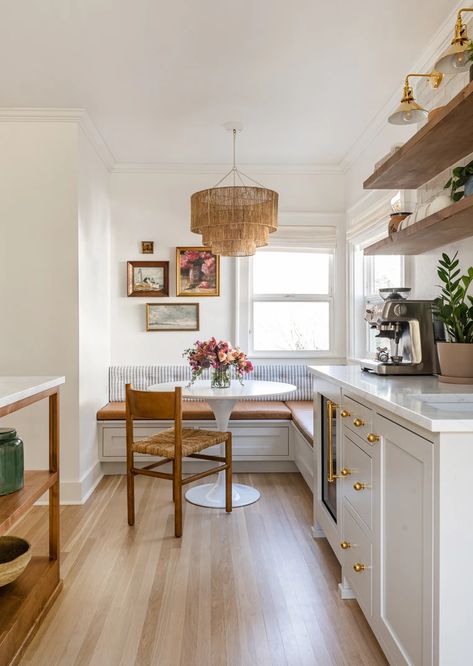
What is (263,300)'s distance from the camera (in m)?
4.49

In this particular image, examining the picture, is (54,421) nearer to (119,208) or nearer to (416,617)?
(416,617)

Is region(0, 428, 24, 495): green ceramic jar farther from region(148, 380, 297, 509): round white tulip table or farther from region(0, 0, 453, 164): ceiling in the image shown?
region(0, 0, 453, 164): ceiling

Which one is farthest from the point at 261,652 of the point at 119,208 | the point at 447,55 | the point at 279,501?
the point at 119,208

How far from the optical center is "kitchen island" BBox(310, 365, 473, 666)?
114 centimetres

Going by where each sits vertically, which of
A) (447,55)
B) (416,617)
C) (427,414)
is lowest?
(416,617)

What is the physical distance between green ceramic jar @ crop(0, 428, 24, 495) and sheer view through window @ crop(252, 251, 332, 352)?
2853mm

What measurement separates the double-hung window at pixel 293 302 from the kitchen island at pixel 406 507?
2.24m

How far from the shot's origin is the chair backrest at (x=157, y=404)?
2711mm

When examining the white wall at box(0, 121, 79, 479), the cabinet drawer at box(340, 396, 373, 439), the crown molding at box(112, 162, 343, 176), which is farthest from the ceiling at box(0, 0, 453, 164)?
the cabinet drawer at box(340, 396, 373, 439)

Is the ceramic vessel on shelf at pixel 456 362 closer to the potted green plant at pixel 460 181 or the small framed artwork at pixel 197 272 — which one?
the potted green plant at pixel 460 181

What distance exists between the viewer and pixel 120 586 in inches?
86.5

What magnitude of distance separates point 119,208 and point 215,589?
3259mm

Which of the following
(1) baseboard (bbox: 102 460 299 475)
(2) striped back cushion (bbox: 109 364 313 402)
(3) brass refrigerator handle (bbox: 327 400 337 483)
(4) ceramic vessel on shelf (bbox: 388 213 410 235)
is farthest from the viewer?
(2) striped back cushion (bbox: 109 364 313 402)

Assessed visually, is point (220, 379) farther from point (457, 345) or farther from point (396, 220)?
point (457, 345)
